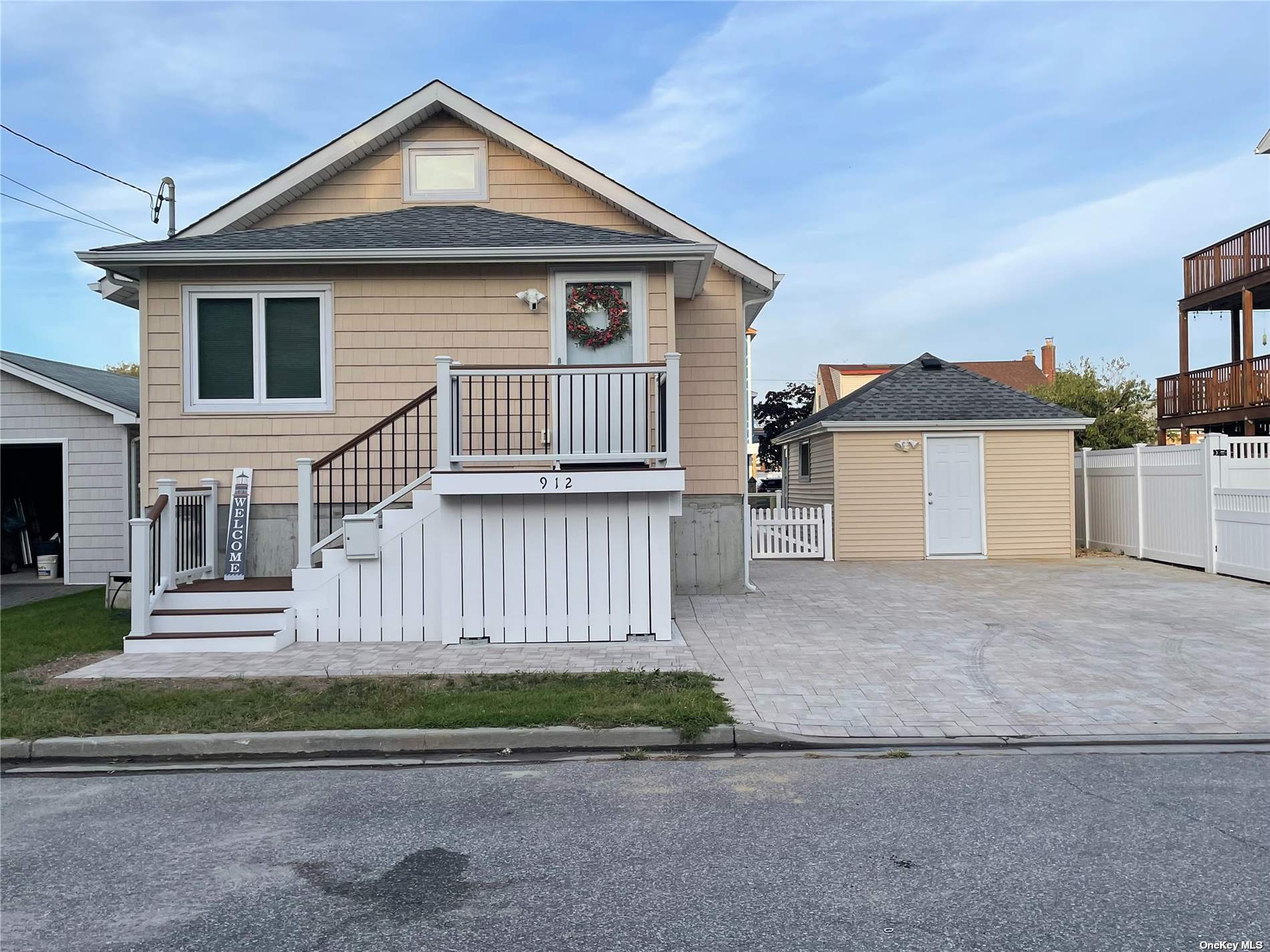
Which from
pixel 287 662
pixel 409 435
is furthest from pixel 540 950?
pixel 409 435

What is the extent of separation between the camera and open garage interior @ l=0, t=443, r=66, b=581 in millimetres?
16672

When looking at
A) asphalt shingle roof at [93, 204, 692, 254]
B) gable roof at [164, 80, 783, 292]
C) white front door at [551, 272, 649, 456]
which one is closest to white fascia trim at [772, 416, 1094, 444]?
gable roof at [164, 80, 783, 292]

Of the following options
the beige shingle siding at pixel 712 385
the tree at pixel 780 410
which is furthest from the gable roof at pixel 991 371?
the beige shingle siding at pixel 712 385

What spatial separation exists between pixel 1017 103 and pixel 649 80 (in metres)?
6.68

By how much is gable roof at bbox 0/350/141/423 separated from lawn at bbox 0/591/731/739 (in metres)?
7.55

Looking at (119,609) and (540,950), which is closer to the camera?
(540,950)

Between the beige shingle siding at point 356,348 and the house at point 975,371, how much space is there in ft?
117

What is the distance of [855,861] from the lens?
13.2ft

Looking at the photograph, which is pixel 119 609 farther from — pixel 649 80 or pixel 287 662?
pixel 649 80

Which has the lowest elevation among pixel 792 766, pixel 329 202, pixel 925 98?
pixel 792 766

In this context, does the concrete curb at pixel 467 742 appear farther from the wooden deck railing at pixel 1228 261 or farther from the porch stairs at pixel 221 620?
the wooden deck railing at pixel 1228 261

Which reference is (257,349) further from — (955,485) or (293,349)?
(955,485)

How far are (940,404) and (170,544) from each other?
14.2 meters

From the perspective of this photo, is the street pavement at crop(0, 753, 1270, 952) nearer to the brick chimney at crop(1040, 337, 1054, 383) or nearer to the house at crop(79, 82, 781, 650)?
the house at crop(79, 82, 781, 650)
